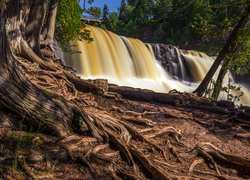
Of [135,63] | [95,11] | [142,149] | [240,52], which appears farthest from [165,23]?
[142,149]

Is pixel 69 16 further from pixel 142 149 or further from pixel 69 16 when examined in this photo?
pixel 142 149

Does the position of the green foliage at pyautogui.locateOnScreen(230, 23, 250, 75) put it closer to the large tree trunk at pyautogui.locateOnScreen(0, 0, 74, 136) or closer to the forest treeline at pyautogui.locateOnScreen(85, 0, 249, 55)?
the large tree trunk at pyautogui.locateOnScreen(0, 0, 74, 136)

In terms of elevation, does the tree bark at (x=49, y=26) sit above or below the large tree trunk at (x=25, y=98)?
above

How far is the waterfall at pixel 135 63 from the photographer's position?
2108cm

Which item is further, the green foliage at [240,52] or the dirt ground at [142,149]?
the green foliage at [240,52]

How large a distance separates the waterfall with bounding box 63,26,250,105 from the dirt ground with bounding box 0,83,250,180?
7320mm

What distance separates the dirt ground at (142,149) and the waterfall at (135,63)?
7.32m

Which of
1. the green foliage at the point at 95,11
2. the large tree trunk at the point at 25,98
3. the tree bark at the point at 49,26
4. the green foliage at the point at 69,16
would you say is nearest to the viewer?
the large tree trunk at the point at 25,98

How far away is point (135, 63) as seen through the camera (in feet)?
80.9

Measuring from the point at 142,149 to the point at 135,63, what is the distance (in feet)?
59.9

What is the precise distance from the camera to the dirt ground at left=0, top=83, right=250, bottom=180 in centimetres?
499

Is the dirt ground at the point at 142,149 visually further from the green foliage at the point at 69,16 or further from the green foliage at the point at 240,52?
the green foliage at the point at 240,52

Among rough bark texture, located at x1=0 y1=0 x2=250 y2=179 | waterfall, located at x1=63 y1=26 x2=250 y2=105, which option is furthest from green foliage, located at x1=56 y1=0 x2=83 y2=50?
rough bark texture, located at x1=0 y1=0 x2=250 y2=179

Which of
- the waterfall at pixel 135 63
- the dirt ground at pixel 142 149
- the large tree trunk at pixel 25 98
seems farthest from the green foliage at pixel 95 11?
the large tree trunk at pixel 25 98
